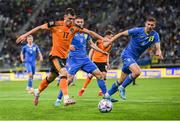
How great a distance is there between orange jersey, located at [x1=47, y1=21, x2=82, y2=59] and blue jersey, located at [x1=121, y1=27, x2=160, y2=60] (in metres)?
2.22

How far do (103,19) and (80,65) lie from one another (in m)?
27.2

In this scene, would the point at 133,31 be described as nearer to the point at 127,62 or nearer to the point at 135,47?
the point at 135,47

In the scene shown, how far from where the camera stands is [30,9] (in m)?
45.7

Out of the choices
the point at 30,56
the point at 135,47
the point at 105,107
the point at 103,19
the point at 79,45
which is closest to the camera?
the point at 105,107

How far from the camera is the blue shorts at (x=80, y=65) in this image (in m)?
15.3

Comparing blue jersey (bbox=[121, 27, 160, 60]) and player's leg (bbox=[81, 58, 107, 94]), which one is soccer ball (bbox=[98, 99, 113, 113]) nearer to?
player's leg (bbox=[81, 58, 107, 94])

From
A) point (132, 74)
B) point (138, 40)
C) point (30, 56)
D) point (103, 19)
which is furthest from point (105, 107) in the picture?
point (103, 19)

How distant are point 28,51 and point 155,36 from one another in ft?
33.7

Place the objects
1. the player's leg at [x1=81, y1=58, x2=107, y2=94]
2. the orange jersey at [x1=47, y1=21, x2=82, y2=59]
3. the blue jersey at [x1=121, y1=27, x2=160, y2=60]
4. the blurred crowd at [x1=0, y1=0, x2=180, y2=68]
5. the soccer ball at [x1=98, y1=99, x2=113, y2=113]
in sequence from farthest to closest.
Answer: the blurred crowd at [x1=0, y1=0, x2=180, y2=68]
the blue jersey at [x1=121, y1=27, x2=160, y2=60]
the player's leg at [x1=81, y1=58, x2=107, y2=94]
the orange jersey at [x1=47, y1=21, x2=82, y2=59]
the soccer ball at [x1=98, y1=99, x2=113, y2=113]

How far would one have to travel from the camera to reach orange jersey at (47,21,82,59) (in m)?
14.2

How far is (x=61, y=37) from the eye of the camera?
46.8ft

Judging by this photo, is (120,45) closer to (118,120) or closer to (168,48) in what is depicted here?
(168,48)

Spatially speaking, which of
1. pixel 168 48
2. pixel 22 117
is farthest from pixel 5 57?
pixel 22 117

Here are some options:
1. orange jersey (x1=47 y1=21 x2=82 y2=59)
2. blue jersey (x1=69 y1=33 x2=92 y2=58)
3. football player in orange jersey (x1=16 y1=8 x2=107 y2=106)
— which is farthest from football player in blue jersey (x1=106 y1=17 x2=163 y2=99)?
orange jersey (x1=47 y1=21 x2=82 y2=59)
